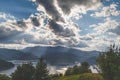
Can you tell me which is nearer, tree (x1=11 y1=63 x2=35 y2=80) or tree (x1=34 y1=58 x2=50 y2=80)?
tree (x1=11 y1=63 x2=35 y2=80)

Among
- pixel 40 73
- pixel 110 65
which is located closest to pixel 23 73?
pixel 40 73

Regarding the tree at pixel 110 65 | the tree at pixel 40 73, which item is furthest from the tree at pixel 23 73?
the tree at pixel 110 65

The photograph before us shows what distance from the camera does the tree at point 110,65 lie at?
42406mm

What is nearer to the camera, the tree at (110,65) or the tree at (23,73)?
the tree at (110,65)

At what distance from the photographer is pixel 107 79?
43406 mm

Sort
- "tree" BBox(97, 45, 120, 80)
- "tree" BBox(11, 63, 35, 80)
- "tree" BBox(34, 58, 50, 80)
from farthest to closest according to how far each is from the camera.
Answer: "tree" BBox(34, 58, 50, 80)
"tree" BBox(11, 63, 35, 80)
"tree" BBox(97, 45, 120, 80)

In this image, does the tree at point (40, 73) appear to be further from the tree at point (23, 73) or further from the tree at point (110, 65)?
the tree at point (110, 65)

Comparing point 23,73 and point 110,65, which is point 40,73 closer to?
point 23,73

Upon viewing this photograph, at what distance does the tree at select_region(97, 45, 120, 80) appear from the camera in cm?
4241

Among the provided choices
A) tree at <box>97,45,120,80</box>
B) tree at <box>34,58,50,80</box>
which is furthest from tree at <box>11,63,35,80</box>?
tree at <box>97,45,120,80</box>

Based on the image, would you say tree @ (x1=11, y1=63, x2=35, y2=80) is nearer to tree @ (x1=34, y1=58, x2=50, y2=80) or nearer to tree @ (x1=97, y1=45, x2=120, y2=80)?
tree @ (x1=34, y1=58, x2=50, y2=80)

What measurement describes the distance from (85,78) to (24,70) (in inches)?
768

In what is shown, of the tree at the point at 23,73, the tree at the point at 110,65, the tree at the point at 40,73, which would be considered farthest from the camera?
the tree at the point at 40,73

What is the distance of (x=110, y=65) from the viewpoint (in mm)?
42781
